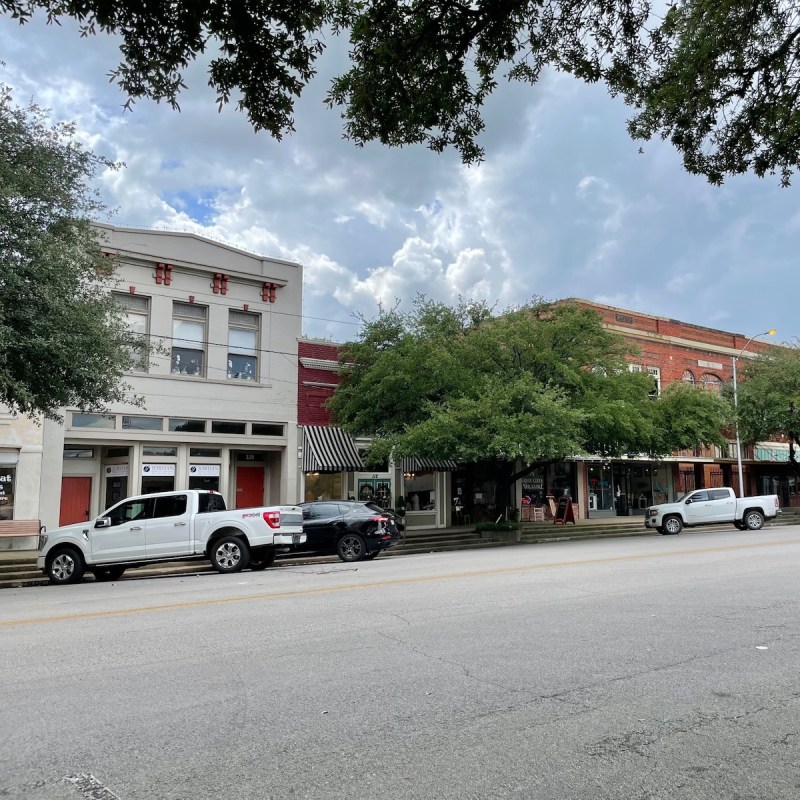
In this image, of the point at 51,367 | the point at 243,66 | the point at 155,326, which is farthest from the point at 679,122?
the point at 155,326

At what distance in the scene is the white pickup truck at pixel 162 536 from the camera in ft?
50.3

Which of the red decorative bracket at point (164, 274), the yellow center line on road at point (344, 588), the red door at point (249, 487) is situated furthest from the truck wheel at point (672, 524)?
the red decorative bracket at point (164, 274)

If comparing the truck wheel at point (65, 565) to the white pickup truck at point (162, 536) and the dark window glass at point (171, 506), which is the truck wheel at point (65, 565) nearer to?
the white pickup truck at point (162, 536)

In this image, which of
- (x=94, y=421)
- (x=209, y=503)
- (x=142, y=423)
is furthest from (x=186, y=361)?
(x=209, y=503)

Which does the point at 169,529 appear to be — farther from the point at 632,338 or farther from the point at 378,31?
the point at 632,338

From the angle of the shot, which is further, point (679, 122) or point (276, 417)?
point (276, 417)

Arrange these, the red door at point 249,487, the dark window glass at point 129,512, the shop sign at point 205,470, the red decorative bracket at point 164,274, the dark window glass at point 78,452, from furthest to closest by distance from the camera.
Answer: the red door at point 249,487, the shop sign at point 205,470, the red decorative bracket at point 164,274, the dark window glass at point 78,452, the dark window glass at point 129,512

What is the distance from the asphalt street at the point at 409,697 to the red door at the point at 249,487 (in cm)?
1411

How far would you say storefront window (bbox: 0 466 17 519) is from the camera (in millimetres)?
19344

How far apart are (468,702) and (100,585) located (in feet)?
37.5

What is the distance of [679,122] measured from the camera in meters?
7.82

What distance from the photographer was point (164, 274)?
22672 millimetres

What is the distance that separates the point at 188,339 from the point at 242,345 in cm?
182

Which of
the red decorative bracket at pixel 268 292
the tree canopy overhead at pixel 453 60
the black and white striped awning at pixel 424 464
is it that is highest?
the red decorative bracket at pixel 268 292
